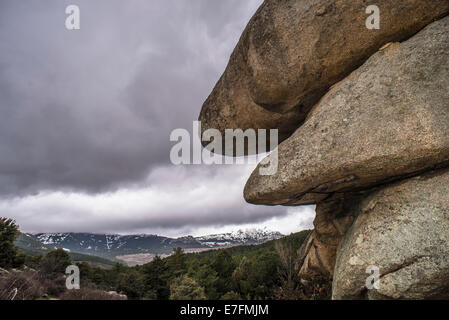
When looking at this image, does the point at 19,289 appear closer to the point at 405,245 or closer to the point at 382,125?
the point at 405,245

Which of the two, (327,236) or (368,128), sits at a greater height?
(368,128)

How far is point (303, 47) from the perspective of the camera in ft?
22.5

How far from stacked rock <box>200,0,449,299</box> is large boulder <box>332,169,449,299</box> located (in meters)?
0.02

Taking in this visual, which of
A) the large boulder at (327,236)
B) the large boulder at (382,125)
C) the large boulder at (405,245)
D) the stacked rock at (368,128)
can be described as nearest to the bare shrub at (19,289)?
the stacked rock at (368,128)

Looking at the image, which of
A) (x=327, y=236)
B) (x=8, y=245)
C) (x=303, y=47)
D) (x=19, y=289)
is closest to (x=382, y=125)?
(x=303, y=47)

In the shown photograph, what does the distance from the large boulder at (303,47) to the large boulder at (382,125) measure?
58 centimetres

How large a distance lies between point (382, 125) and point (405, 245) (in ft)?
9.11

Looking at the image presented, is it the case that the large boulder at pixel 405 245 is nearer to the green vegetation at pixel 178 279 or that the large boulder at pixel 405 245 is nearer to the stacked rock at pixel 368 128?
the stacked rock at pixel 368 128

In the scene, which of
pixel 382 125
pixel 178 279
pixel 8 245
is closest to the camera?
pixel 382 125

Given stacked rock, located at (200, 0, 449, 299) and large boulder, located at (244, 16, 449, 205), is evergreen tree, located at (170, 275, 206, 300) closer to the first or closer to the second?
stacked rock, located at (200, 0, 449, 299)

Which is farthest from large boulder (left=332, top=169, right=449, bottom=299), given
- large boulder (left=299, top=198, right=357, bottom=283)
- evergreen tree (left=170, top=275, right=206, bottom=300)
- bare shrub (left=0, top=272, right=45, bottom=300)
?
bare shrub (left=0, top=272, right=45, bottom=300)

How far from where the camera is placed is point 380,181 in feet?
19.5

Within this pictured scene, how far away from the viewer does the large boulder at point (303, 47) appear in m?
5.93
